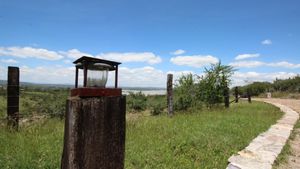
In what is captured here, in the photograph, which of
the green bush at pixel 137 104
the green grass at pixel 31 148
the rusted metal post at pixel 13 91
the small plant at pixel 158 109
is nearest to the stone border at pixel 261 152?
the green grass at pixel 31 148

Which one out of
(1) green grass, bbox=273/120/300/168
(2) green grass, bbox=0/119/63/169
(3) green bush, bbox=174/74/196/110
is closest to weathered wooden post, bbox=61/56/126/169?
(2) green grass, bbox=0/119/63/169

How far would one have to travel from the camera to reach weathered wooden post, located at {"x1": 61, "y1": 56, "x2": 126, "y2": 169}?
2.19 meters

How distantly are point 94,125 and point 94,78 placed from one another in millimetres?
468

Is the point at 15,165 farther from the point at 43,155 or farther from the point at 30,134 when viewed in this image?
the point at 30,134

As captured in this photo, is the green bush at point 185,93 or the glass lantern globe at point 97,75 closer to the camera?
the glass lantern globe at point 97,75

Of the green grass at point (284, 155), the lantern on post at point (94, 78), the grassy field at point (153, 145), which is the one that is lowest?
the green grass at point (284, 155)

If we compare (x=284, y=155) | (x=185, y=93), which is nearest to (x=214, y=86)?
(x=185, y=93)

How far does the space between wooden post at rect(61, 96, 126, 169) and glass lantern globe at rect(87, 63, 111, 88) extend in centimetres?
24

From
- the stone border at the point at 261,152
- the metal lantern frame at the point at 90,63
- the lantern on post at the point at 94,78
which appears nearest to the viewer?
the lantern on post at the point at 94,78

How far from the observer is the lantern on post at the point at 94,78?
7.64ft

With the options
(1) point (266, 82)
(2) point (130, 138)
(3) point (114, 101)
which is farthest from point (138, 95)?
(1) point (266, 82)

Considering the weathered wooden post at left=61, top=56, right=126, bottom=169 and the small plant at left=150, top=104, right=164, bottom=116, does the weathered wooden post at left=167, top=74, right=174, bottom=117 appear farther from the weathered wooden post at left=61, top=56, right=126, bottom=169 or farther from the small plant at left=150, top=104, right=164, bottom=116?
the weathered wooden post at left=61, top=56, right=126, bottom=169

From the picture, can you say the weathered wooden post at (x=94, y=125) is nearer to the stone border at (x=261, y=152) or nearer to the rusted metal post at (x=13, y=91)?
the stone border at (x=261, y=152)

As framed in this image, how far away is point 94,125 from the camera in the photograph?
225 cm
